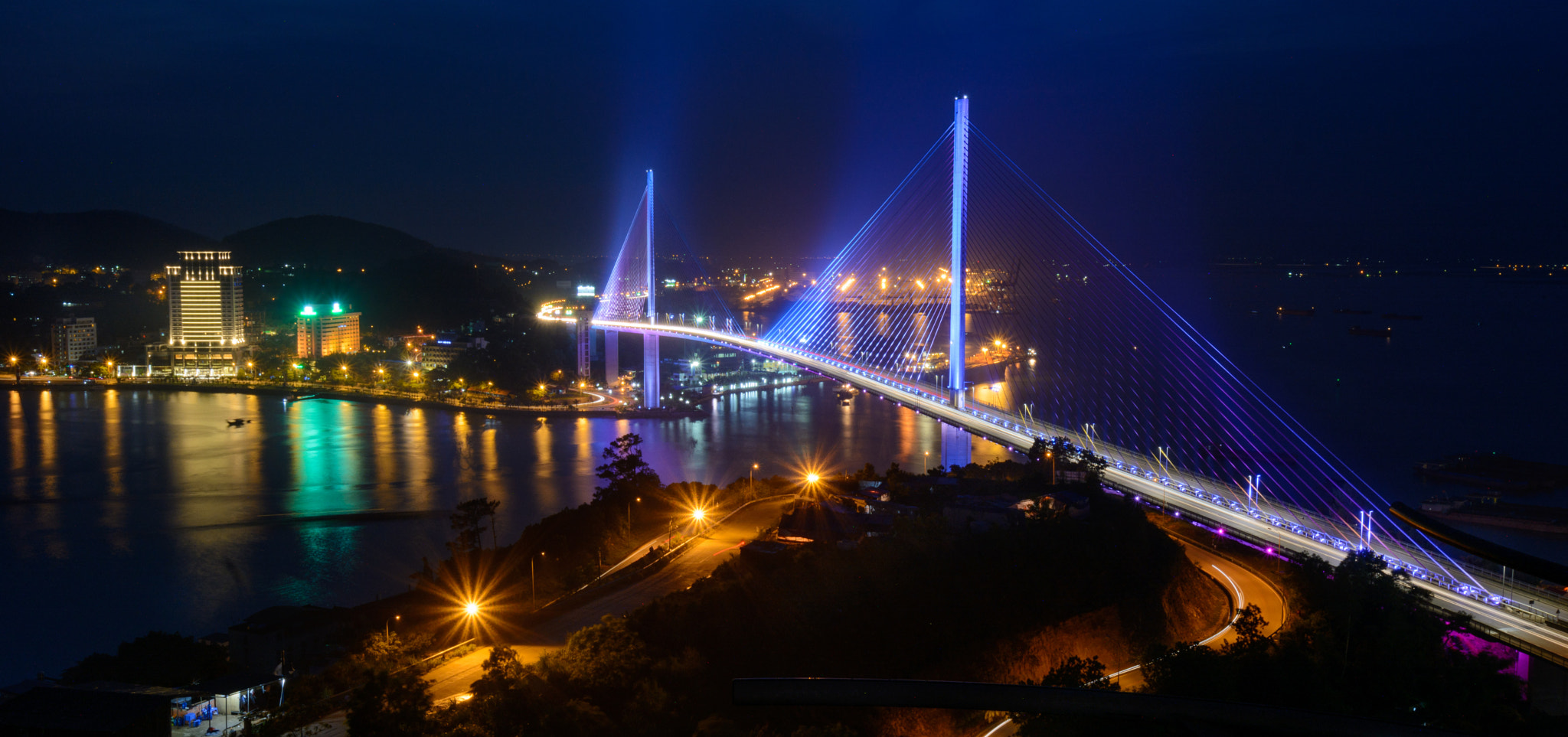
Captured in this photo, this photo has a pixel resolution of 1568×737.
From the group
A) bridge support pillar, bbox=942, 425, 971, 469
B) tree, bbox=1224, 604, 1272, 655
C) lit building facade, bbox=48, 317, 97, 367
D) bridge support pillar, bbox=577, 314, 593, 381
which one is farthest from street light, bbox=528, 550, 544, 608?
lit building facade, bbox=48, 317, 97, 367

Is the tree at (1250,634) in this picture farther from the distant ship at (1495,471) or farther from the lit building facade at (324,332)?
the lit building facade at (324,332)

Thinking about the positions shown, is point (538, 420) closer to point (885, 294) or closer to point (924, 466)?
point (885, 294)

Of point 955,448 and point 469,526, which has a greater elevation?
point 955,448

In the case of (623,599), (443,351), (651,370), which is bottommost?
(623,599)

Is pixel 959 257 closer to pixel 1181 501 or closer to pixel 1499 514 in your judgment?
pixel 1181 501

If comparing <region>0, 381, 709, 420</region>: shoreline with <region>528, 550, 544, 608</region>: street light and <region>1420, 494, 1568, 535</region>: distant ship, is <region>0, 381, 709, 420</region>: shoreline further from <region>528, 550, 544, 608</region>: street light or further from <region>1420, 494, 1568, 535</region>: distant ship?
<region>1420, 494, 1568, 535</region>: distant ship

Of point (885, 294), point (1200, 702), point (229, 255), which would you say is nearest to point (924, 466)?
point (885, 294)

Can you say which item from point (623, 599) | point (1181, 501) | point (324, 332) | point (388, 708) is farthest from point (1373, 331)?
point (324, 332)
